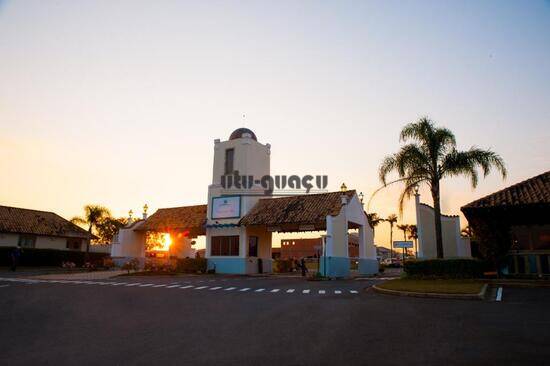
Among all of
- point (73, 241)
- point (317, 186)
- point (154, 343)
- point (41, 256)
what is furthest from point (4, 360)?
point (73, 241)

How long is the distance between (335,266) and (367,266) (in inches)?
239

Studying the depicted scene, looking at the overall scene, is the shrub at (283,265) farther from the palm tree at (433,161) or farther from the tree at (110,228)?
the tree at (110,228)

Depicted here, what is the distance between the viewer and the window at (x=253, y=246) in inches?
1277

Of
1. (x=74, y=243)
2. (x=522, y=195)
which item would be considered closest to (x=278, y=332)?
(x=522, y=195)

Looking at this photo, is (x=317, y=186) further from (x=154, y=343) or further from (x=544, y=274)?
(x=154, y=343)

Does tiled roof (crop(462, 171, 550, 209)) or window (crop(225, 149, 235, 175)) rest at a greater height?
window (crop(225, 149, 235, 175))

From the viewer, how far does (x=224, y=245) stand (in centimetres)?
3319

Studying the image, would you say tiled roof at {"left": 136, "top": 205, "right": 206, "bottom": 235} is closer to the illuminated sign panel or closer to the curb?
the illuminated sign panel

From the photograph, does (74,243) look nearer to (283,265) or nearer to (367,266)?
(283,265)

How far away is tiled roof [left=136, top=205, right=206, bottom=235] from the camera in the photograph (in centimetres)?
3519

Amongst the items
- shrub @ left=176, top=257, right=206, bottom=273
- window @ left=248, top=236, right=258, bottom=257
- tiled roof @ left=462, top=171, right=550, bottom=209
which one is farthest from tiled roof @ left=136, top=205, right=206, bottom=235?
tiled roof @ left=462, top=171, right=550, bottom=209

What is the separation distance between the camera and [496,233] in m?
19.2

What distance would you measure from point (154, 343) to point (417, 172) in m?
18.3

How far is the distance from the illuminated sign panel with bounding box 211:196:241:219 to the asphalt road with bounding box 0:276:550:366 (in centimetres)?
2018
